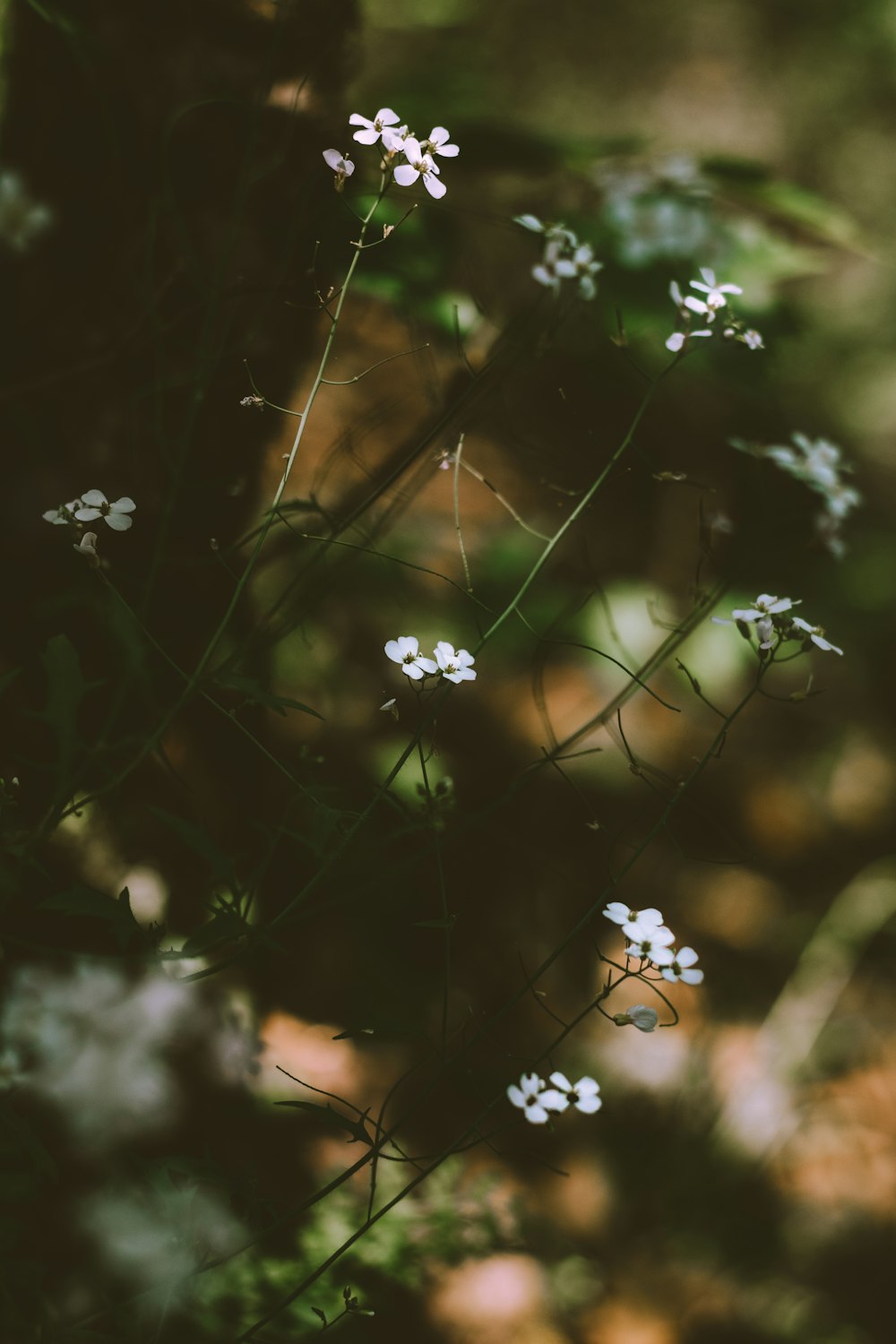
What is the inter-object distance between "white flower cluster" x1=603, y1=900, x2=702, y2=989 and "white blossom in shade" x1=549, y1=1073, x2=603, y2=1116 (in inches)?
2.7

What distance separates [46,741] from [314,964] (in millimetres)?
613

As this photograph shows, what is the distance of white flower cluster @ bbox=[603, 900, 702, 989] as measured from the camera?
731mm

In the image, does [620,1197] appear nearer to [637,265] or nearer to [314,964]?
[314,964]

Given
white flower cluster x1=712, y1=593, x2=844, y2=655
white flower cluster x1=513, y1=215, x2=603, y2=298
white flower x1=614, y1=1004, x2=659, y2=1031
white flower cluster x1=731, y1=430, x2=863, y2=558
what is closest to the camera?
white flower x1=614, y1=1004, x2=659, y2=1031

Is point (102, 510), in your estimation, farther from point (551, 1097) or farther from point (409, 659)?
point (551, 1097)

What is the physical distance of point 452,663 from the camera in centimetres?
81

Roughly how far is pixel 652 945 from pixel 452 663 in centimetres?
30

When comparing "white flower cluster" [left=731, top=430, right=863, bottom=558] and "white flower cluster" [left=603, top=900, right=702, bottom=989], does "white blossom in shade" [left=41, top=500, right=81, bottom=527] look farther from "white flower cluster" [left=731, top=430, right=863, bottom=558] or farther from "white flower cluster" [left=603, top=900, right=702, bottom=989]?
"white flower cluster" [left=731, top=430, right=863, bottom=558]

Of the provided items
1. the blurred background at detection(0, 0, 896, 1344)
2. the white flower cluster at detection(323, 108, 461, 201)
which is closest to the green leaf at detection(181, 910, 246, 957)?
the blurred background at detection(0, 0, 896, 1344)

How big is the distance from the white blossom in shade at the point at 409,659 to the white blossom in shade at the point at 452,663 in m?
0.01

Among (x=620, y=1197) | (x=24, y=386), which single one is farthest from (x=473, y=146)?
(x=620, y=1197)

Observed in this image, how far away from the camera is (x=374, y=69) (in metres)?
2.68

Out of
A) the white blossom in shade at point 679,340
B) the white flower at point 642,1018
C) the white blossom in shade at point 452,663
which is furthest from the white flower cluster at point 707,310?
the white flower at point 642,1018

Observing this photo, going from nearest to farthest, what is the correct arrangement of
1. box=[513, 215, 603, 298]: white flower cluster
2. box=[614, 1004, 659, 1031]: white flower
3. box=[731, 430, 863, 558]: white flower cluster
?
box=[614, 1004, 659, 1031]: white flower, box=[513, 215, 603, 298]: white flower cluster, box=[731, 430, 863, 558]: white flower cluster
